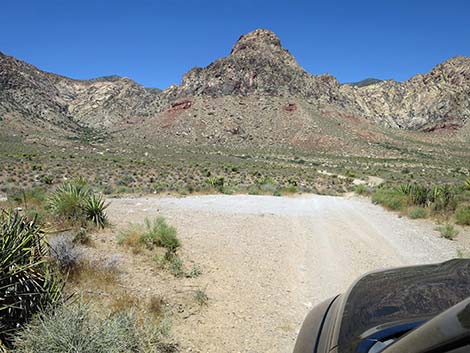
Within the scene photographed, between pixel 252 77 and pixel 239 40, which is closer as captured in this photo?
pixel 252 77

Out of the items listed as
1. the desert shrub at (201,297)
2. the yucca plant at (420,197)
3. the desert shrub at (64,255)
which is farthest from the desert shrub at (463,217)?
the desert shrub at (64,255)

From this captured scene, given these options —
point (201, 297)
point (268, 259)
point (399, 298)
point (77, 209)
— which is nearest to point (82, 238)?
point (77, 209)

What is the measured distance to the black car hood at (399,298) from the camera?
2332 mm

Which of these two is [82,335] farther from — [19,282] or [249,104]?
[249,104]

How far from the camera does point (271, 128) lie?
8962cm

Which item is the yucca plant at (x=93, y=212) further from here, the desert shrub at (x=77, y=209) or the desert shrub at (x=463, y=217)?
the desert shrub at (x=463, y=217)

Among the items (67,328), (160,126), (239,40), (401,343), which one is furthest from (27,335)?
(239,40)

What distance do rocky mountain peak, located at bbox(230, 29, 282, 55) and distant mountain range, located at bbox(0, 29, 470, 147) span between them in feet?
0.98

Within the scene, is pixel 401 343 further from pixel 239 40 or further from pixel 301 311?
pixel 239 40

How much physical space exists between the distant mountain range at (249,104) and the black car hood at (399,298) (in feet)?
267

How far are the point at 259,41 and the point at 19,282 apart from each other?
11617 centimetres

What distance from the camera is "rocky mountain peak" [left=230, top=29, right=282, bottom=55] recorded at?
11188cm

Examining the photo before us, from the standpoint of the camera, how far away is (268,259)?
28.0 feet

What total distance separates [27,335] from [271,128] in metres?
87.4
